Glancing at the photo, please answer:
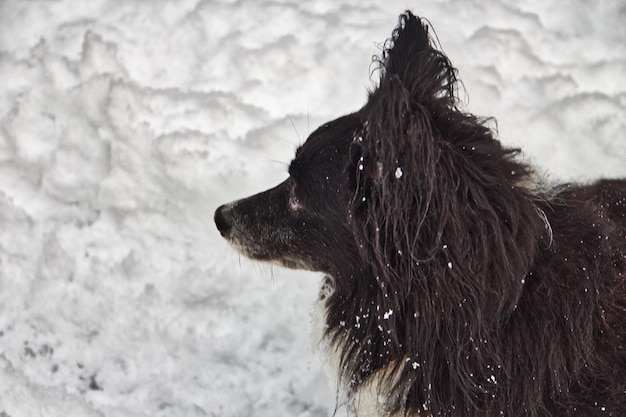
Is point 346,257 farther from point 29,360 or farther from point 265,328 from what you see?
point 29,360

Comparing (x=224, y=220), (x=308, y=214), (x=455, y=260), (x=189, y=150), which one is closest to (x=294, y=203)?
(x=308, y=214)

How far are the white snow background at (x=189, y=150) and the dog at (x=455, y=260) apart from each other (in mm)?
1202

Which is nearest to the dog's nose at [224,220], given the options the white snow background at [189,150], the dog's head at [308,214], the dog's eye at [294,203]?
the dog's head at [308,214]

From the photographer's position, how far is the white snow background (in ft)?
11.6

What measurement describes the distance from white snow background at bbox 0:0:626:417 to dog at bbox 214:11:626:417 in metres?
1.20

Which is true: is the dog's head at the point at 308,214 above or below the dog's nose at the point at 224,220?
above

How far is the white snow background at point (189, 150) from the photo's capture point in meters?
3.52

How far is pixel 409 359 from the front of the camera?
2379 millimetres

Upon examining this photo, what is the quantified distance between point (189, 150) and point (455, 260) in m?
2.40

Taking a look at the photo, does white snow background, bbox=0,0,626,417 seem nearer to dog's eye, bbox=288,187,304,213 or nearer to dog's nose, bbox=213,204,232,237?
dog's nose, bbox=213,204,232,237

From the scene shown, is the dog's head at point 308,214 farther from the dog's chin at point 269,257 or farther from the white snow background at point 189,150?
the white snow background at point 189,150

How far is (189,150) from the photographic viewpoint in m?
4.11

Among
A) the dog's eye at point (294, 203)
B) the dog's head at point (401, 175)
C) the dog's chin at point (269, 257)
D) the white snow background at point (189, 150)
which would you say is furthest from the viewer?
the white snow background at point (189, 150)

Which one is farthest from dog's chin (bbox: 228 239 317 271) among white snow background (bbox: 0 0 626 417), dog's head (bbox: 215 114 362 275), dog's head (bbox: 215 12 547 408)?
white snow background (bbox: 0 0 626 417)
